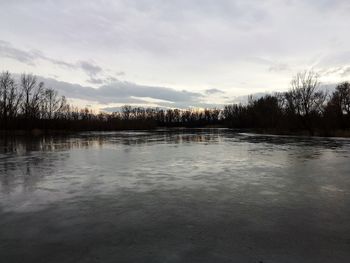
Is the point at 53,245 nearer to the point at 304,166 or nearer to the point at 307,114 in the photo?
the point at 304,166

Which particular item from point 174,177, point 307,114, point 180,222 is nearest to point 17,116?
point 307,114

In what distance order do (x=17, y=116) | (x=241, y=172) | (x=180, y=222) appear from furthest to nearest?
1. (x=17, y=116)
2. (x=241, y=172)
3. (x=180, y=222)

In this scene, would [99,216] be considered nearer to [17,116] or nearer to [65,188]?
[65,188]

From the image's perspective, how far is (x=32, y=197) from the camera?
301 inches

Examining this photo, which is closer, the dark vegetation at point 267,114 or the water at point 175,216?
the water at point 175,216

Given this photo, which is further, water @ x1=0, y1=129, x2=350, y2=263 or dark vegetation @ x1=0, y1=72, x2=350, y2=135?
dark vegetation @ x1=0, y1=72, x2=350, y2=135

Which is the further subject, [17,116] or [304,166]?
[17,116]

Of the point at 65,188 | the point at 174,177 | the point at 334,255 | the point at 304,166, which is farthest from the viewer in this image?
the point at 304,166

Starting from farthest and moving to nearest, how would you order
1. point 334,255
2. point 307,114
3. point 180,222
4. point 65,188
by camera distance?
point 307,114, point 65,188, point 180,222, point 334,255

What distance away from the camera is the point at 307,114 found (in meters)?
44.7

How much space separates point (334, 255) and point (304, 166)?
897 cm

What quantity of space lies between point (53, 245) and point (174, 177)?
5.92 meters

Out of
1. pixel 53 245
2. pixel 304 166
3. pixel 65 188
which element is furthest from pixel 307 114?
pixel 53 245

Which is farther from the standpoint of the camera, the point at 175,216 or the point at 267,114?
the point at 267,114
